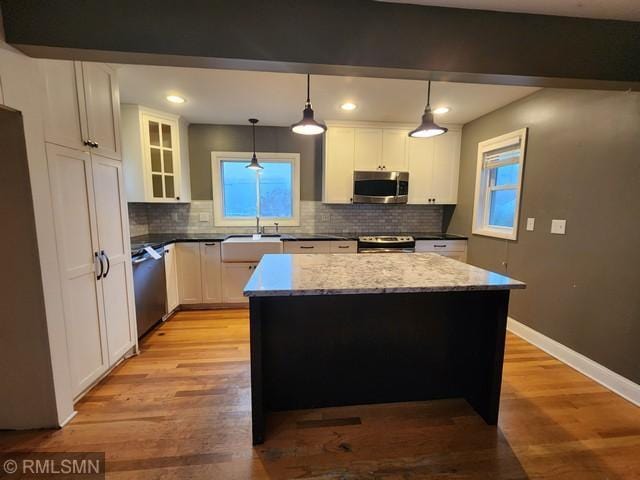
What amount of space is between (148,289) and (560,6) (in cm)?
367

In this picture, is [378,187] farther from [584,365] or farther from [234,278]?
[584,365]

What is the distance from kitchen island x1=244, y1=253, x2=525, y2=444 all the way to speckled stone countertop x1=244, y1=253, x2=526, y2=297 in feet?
0.04

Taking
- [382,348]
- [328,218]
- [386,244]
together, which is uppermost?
[328,218]

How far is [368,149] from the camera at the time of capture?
12.3 feet

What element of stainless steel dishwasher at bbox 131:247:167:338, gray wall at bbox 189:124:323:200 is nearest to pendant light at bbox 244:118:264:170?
gray wall at bbox 189:124:323:200

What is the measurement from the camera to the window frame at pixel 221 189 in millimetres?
3861

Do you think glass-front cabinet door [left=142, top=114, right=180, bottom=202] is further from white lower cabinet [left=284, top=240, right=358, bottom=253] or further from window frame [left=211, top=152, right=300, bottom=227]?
white lower cabinet [left=284, top=240, right=358, bottom=253]

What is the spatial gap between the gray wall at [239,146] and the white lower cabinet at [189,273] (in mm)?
907

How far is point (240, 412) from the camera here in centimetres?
176

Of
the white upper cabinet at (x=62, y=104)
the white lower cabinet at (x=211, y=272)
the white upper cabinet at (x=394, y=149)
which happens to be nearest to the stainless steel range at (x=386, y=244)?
the white upper cabinet at (x=394, y=149)

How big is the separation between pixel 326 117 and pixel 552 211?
261cm

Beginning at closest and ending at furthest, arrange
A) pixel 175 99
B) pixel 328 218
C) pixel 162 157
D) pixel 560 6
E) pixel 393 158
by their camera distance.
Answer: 1. pixel 560 6
2. pixel 175 99
3. pixel 162 157
4. pixel 393 158
5. pixel 328 218

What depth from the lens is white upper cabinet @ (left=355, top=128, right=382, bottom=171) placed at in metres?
3.72

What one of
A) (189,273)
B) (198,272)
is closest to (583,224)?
(198,272)
